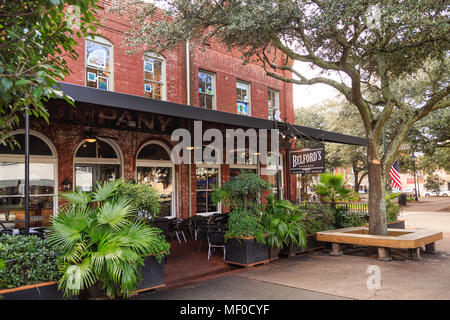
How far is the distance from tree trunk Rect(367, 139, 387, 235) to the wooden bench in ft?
1.47

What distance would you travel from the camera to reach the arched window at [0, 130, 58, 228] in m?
8.91

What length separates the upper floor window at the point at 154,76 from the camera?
11883 millimetres

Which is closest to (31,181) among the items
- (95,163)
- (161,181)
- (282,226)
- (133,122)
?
(95,163)

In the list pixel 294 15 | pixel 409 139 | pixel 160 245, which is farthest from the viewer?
pixel 409 139

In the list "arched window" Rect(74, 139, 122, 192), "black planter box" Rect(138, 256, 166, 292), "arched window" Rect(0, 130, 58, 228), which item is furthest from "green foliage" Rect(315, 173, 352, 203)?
"arched window" Rect(0, 130, 58, 228)

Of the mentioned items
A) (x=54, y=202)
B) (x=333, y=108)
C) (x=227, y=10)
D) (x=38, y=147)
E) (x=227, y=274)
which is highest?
(x=333, y=108)

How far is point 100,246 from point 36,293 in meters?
0.95

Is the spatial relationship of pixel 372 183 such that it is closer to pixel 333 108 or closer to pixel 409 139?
pixel 409 139

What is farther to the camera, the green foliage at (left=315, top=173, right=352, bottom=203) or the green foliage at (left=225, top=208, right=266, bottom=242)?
the green foliage at (left=315, top=173, right=352, bottom=203)

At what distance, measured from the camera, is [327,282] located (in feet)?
20.5

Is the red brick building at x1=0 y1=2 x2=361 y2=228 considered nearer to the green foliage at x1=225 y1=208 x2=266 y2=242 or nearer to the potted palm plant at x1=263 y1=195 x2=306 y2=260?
the potted palm plant at x1=263 y1=195 x2=306 y2=260

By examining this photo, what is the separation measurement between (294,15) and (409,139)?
18.6 meters

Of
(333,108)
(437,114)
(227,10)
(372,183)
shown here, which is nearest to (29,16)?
(227,10)

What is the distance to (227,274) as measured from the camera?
696cm
